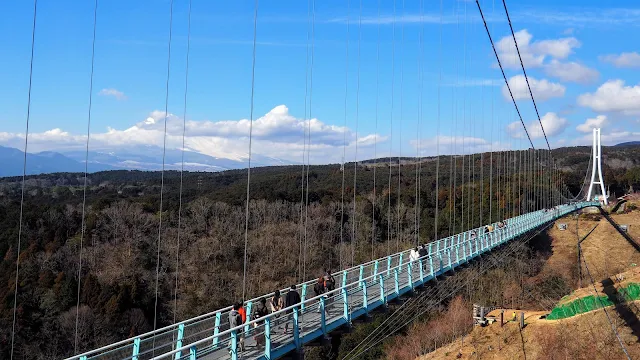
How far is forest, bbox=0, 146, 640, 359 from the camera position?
2986cm

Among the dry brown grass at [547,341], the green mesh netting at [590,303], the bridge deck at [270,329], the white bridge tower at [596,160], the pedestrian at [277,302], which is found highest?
the white bridge tower at [596,160]

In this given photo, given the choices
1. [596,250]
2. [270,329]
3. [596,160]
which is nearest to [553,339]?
[270,329]

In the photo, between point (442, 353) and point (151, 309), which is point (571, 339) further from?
point (151, 309)

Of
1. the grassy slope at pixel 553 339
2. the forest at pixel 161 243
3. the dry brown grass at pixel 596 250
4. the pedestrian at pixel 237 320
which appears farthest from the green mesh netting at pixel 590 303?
the pedestrian at pixel 237 320

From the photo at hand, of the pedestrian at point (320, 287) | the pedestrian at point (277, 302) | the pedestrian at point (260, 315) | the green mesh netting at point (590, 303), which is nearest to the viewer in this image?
the pedestrian at point (260, 315)

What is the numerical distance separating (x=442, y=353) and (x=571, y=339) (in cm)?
854

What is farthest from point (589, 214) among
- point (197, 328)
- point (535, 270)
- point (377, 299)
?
point (197, 328)

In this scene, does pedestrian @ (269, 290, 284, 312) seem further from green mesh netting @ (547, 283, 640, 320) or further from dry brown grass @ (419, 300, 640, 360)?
green mesh netting @ (547, 283, 640, 320)

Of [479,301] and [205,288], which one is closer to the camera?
[205,288]

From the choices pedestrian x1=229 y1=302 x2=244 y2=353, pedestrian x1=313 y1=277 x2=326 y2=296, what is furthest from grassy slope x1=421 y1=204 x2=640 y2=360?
pedestrian x1=229 y1=302 x2=244 y2=353

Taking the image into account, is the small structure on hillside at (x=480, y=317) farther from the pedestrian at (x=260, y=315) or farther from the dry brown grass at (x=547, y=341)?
the pedestrian at (x=260, y=315)

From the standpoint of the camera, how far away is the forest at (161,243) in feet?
98.0

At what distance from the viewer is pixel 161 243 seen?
41.8 m

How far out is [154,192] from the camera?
5619 cm
